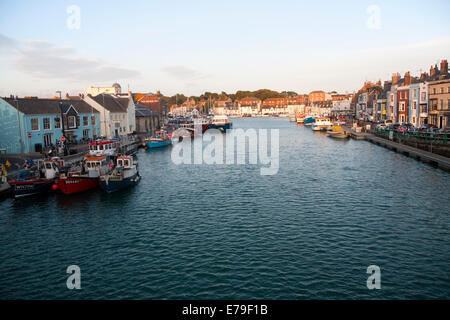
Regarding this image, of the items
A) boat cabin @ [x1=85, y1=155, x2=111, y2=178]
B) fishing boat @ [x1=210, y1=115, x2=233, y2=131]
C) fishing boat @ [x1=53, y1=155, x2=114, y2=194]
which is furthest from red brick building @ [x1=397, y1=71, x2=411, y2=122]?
boat cabin @ [x1=85, y1=155, x2=111, y2=178]

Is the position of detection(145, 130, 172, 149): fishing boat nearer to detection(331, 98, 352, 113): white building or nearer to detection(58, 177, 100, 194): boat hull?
detection(58, 177, 100, 194): boat hull

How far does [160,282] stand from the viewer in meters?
16.8

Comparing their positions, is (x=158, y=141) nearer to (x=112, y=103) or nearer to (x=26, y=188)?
(x=112, y=103)

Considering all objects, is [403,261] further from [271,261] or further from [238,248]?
[238,248]

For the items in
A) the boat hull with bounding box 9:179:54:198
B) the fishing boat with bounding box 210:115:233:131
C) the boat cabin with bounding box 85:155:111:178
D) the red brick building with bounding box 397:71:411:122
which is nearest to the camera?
the boat hull with bounding box 9:179:54:198

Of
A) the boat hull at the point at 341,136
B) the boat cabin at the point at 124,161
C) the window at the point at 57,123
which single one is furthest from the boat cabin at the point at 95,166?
the boat hull at the point at 341,136

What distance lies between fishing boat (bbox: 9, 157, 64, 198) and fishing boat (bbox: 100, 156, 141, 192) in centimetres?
498

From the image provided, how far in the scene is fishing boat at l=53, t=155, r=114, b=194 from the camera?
109ft

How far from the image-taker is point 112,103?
254ft

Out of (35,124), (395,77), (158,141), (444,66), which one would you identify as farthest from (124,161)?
(395,77)

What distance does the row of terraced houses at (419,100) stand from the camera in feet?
200
